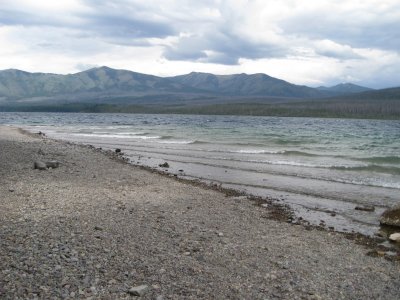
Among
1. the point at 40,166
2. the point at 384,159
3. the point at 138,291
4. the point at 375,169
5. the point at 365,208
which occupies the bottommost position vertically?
the point at 365,208

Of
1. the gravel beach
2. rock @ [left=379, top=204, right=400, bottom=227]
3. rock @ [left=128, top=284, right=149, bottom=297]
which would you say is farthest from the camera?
rock @ [left=379, top=204, right=400, bottom=227]

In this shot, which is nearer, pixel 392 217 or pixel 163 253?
pixel 163 253

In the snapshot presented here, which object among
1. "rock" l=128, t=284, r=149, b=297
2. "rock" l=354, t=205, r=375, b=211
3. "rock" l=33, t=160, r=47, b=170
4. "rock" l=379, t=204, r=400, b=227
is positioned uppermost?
"rock" l=33, t=160, r=47, b=170

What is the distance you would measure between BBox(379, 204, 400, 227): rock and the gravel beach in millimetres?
2809

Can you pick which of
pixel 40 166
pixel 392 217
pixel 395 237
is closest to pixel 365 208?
pixel 392 217

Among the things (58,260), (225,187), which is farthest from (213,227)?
(225,187)

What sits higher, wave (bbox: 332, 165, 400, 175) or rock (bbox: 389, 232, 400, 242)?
wave (bbox: 332, 165, 400, 175)

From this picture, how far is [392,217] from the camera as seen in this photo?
15.9m

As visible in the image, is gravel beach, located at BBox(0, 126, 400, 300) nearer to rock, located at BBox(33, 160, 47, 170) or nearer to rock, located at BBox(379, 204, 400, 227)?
rock, located at BBox(379, 204, 400, 227)

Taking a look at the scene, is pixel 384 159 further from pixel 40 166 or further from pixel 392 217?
pixel 40 166

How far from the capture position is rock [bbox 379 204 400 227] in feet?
51.3

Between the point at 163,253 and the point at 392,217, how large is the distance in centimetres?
1006

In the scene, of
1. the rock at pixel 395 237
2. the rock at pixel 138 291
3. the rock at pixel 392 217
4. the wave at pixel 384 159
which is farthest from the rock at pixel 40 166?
the wave at pixel 384 159

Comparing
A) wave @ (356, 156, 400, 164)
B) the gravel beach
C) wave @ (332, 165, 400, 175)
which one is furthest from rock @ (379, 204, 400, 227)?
wave @ (356, 156, 400, 164)
